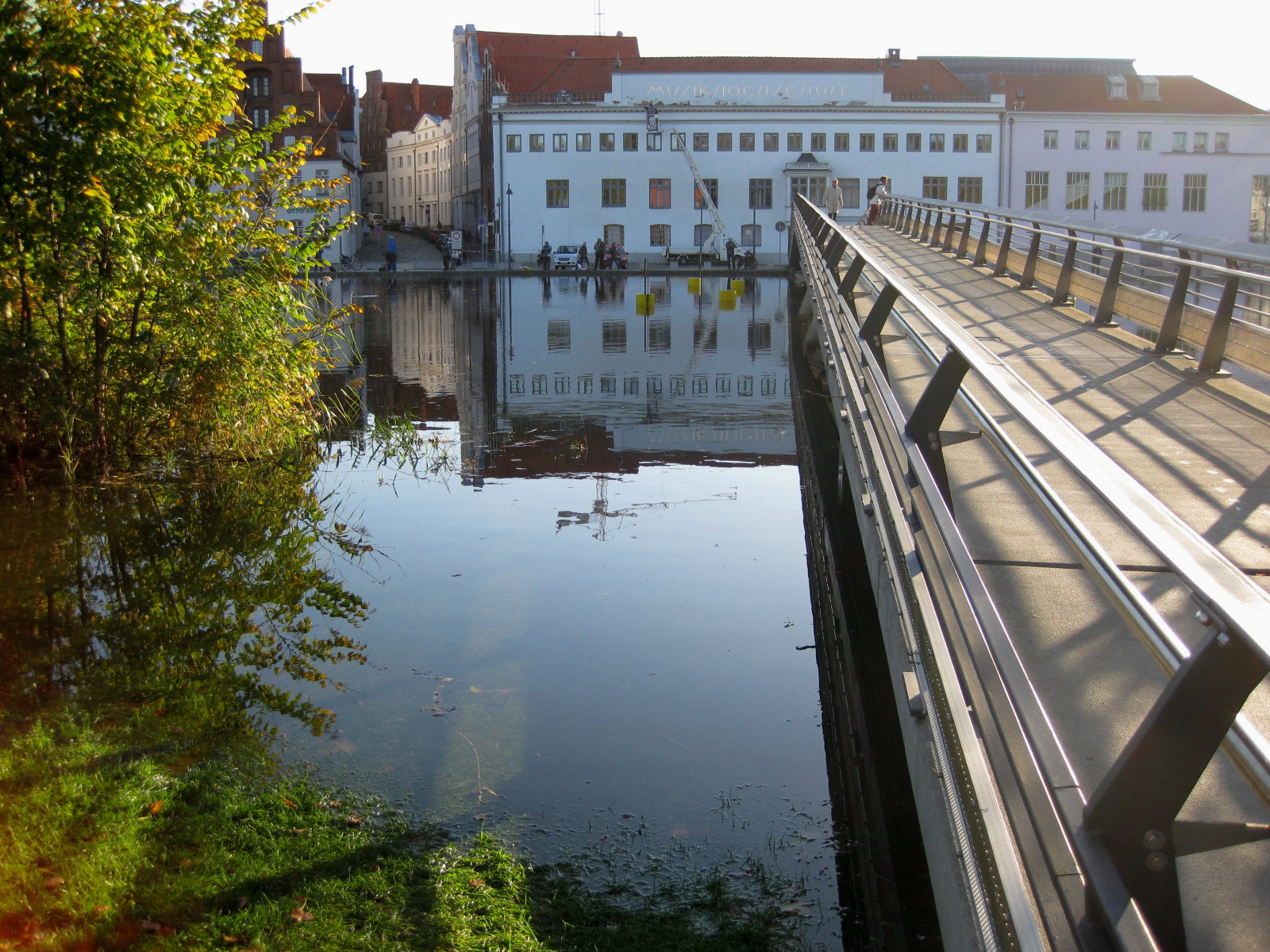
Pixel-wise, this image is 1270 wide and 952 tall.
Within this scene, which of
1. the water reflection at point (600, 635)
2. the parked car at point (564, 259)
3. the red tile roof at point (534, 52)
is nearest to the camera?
the water reflection at point (600, 635)

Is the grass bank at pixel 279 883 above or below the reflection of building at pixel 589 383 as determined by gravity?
below

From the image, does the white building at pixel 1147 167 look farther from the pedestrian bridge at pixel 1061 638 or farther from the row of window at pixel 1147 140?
the pedestrian bridge at pixel 1061 638

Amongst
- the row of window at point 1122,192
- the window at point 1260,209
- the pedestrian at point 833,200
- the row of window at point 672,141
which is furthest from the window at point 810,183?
the pedestrian at point 833,200

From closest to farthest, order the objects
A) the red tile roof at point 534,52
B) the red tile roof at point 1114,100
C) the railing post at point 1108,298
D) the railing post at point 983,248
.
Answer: the railing post at point 1108,298
the railing post at point 983,248
the red tile roof at point 1114,100
the red tile roof at point 534,52

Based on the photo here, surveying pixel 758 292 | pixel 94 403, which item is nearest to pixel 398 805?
pixel 94 403

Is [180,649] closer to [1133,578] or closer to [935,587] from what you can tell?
[935,587]

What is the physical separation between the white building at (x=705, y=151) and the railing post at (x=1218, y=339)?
7084 cm

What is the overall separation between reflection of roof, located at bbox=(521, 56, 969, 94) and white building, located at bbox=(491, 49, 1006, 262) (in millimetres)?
631

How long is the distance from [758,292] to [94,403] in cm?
3769

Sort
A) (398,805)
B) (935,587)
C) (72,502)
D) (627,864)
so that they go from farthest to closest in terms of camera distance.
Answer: (72,502) < (398,805) < (627,864) < (935,587)

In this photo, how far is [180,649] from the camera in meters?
7.34

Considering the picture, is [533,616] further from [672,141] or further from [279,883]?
[672,141]

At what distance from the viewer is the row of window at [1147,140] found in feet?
283

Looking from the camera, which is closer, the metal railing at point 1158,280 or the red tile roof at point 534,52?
the metal railing at point 1158,280
